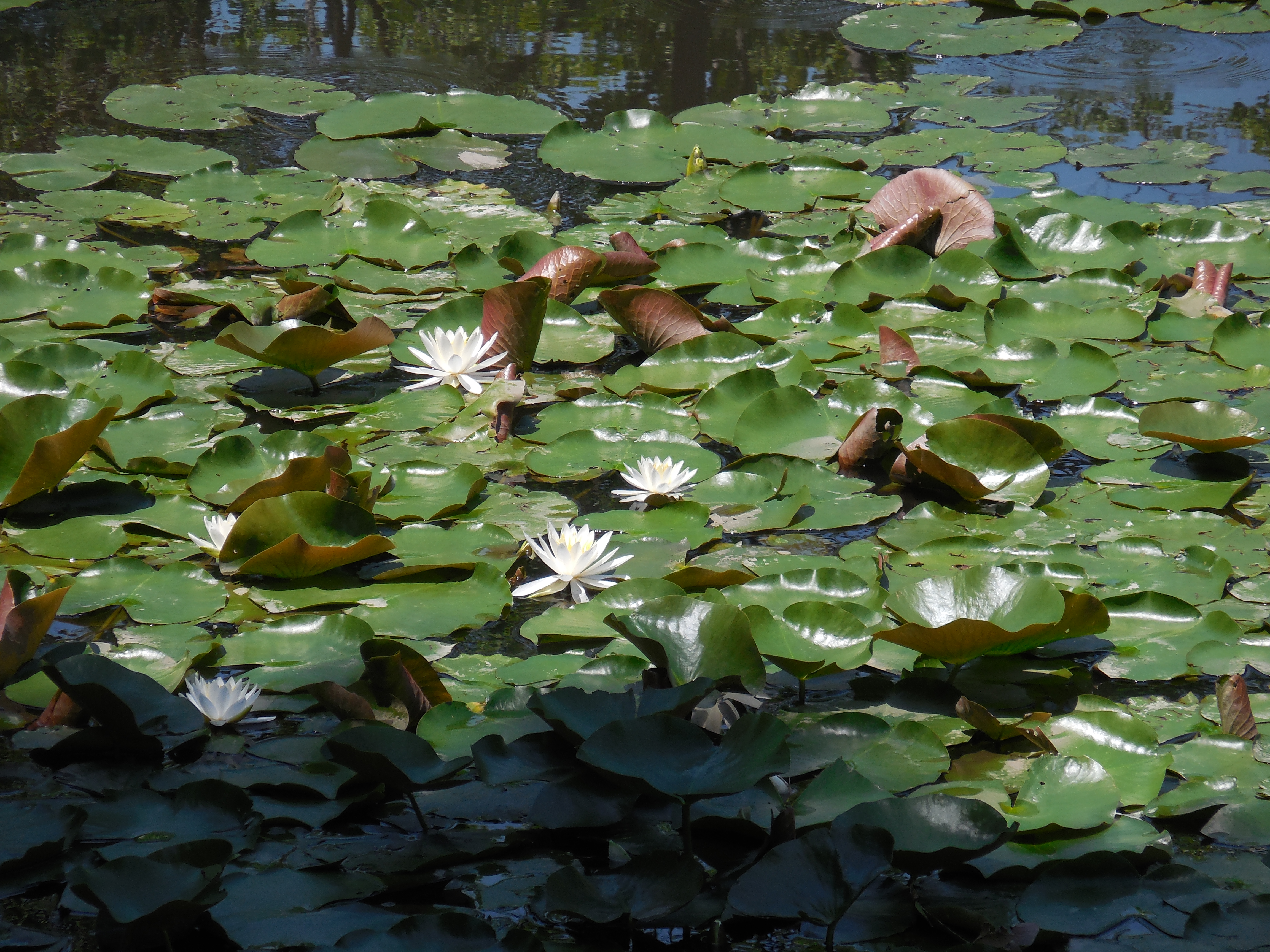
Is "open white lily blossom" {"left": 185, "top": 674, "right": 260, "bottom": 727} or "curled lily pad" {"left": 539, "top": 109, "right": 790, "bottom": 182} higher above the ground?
"curled lily pad" {"left": 539, "top": 109, "right": 790, "bottom": 182}

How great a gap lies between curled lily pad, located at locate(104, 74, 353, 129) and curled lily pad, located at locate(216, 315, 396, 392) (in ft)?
7.51

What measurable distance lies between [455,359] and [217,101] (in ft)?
9.07

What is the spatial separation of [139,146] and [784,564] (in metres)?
3.32

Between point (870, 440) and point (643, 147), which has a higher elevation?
point (643, 147)

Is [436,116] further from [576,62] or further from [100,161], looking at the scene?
[100,161]

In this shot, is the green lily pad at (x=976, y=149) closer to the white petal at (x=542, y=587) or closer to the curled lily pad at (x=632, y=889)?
the white petal at (x=542, y=587)

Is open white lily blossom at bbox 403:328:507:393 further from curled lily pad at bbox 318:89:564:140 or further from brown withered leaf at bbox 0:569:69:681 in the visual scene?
curled lily pad at bbox 318:89:564:140

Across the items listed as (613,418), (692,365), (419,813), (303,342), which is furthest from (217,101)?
(419,813)

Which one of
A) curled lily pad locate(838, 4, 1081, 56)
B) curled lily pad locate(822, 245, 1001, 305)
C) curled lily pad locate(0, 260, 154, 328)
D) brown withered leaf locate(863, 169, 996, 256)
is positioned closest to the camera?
curled lily pad locate(0, 260, 154, 328)

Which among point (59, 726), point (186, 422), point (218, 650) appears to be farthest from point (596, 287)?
point (59, 726)

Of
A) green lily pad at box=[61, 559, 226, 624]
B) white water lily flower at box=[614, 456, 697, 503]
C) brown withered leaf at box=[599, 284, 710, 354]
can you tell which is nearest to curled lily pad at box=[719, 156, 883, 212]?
brown withered leaf at box=[599, 284, 710, 354]

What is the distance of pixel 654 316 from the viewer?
2.91m

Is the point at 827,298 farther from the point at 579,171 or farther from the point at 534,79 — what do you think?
the point at 534,79

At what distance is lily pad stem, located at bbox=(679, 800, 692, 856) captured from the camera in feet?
4.08
